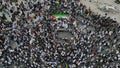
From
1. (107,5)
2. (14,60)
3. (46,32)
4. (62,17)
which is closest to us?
(14,60)

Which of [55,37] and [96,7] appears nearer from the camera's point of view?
[55,37]

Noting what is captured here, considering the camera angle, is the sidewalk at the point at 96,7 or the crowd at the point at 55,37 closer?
the crowd at the point at 55,37

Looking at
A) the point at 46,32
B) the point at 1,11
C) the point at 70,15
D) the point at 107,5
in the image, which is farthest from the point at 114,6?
the point at 1,11

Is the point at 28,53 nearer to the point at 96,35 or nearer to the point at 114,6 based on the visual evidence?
the point at 96,35

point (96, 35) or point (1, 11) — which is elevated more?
point (1, 11)

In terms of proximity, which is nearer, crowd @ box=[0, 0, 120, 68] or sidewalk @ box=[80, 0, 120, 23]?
crowd @ box=[0, 0, 120, 68]

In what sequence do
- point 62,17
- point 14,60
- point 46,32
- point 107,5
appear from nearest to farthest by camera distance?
point 14,60 < point 46,32 < point 62,17 < point 107,5

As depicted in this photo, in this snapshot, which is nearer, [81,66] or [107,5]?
[81,66]

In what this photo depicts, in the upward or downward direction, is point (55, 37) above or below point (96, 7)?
below
